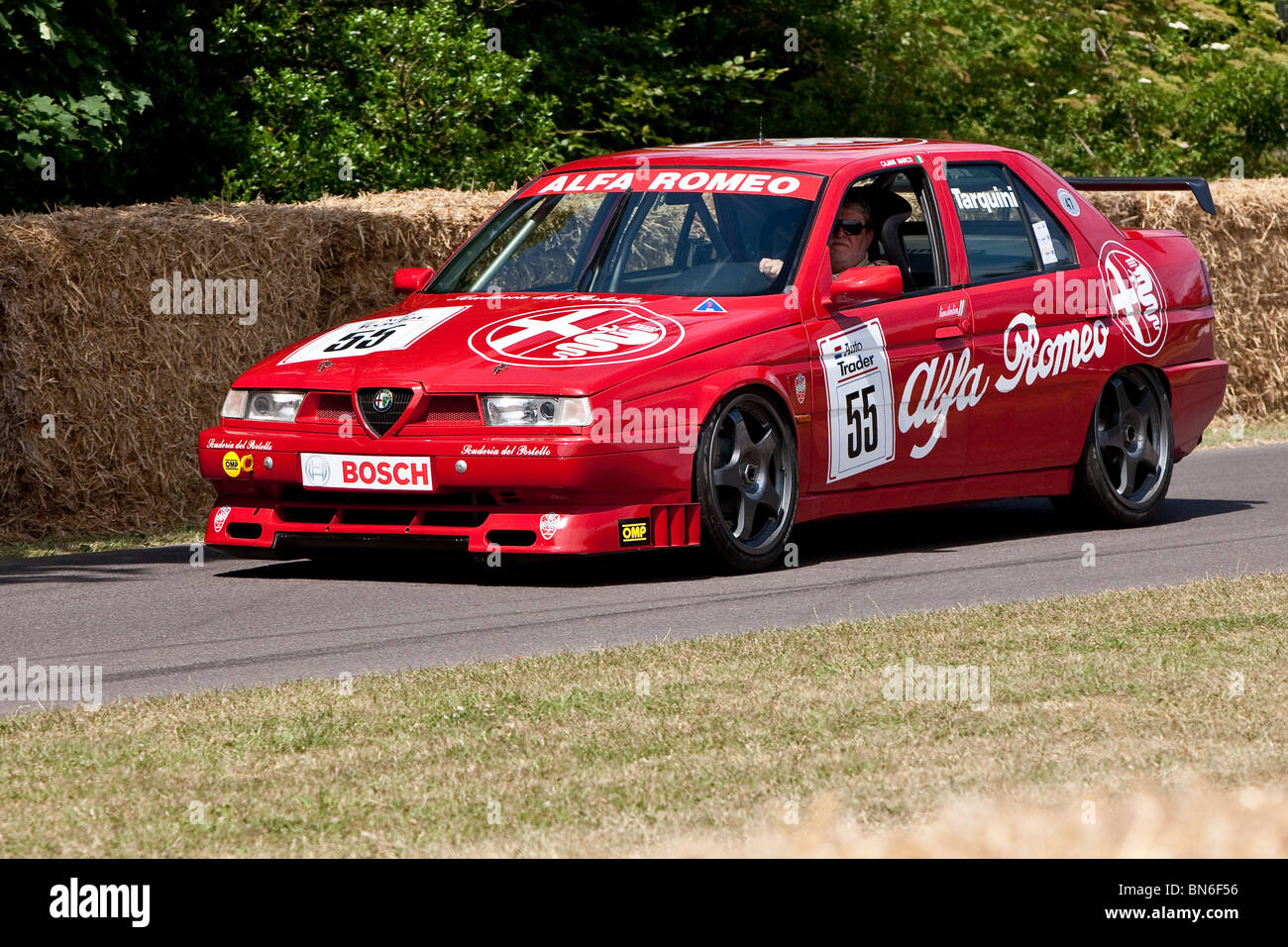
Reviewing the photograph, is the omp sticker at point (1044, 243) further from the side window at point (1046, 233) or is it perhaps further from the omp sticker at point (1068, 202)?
the omp sticker at point (1068, 202)

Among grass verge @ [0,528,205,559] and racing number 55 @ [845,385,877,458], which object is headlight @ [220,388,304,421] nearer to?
grass verge @ [0,528,205,559]

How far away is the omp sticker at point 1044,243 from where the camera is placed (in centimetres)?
1047

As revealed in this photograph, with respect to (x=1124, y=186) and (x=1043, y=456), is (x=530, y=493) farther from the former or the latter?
(x=1124, y=186)

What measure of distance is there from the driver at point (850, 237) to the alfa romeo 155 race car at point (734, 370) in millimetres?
17

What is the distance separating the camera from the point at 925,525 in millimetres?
11133

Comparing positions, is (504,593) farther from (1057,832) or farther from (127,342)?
(1057,832)

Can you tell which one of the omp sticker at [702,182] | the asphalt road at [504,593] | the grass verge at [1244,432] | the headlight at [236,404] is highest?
the omp sticker at [702,182]

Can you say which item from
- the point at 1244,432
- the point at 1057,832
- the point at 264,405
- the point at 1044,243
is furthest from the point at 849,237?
the point at 1244,432

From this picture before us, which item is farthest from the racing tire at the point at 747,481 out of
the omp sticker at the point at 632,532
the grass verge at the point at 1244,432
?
the grass verge at the point at 1244,432

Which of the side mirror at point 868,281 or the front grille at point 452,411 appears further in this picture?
the side mirror at point 868,281

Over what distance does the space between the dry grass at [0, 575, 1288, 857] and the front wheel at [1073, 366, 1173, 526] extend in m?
3.39

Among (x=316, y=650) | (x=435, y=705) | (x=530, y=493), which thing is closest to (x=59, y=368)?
(x=530, y=493)

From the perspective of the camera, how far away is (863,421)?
369 inches
